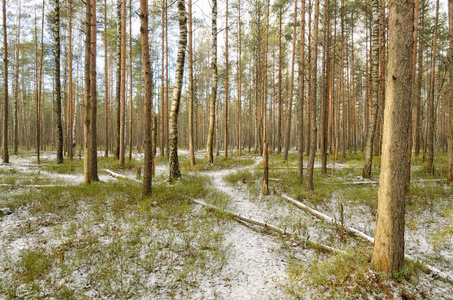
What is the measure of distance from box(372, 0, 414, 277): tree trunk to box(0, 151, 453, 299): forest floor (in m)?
0.41

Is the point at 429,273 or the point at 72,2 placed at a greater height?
the point at 72,2

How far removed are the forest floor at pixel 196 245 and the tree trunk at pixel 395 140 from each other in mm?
406

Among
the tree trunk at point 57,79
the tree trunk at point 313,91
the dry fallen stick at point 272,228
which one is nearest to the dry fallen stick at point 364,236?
the dry fallen stick at point 272,228

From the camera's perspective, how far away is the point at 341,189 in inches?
320

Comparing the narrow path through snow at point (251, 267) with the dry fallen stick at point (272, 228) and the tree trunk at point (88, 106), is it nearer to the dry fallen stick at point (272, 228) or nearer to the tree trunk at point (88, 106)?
the dry fallen stick at point (272, 228)

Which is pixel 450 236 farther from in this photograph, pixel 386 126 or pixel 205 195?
pixel 205 195

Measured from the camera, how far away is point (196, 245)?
4.52 meters

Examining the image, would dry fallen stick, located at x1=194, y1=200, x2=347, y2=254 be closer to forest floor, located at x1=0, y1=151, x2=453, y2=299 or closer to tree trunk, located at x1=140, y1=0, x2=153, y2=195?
forest floor, located at x1=0, y1=151, x2=453, y2=299

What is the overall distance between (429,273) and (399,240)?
1.02 m

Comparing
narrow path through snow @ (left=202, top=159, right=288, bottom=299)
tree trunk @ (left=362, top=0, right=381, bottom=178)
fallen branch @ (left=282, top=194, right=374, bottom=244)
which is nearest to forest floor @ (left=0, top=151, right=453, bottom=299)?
narrow path through snow @ (left=202, top=159, right=288, bottom=299)

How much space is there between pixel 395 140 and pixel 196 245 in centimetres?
406

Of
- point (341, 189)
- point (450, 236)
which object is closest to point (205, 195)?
point (341, 189)

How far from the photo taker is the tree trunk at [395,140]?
306 centimetres

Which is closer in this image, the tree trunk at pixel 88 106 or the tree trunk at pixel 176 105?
the tree trunk at pixel 88 106
